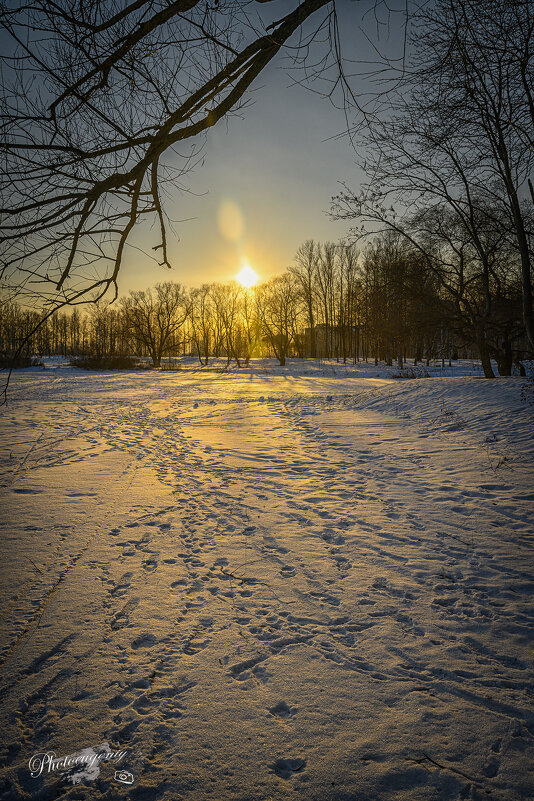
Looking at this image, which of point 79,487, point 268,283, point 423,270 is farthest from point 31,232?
point 268,283

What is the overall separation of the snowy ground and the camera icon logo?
20mm

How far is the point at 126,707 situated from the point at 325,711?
1046 millimetres

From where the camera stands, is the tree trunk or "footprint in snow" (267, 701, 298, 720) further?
the tree trunk

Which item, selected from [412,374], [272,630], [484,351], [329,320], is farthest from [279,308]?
[272,630]

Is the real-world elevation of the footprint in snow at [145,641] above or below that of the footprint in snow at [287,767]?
above

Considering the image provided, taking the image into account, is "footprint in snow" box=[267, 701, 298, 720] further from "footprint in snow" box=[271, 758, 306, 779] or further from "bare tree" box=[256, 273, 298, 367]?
"bare tree" box=[256, 273, 298, 367]

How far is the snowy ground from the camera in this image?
1467 millimetres

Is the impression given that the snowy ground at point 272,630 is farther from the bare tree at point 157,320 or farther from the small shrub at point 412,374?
the bare tree at point 157,320

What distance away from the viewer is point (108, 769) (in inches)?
56.9

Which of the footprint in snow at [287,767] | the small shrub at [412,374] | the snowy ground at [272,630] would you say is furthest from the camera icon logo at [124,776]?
the small shrub at [412,374]

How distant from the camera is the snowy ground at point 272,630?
1.47m

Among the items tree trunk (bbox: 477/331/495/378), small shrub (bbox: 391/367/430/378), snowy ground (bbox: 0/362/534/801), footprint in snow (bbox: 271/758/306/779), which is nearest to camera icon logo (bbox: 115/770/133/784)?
snowy ground (bbox: 0/362/534/801)

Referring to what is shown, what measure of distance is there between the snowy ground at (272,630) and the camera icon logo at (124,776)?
0.07ft

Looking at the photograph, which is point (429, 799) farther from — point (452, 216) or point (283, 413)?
point (452, 216)
